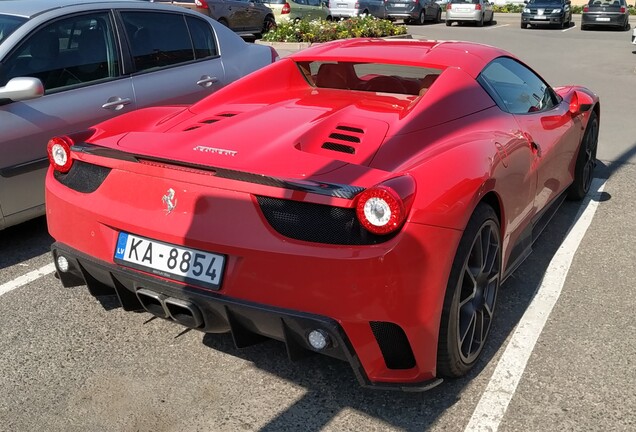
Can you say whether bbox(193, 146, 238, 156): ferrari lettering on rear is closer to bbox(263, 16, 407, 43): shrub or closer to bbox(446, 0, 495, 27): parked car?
bbox(263, 16, 407, 43): shrub

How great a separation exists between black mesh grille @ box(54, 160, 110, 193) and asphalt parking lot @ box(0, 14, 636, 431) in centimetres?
81

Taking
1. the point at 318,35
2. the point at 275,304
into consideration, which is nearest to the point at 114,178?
the point at 275,304

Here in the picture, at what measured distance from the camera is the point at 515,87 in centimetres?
398

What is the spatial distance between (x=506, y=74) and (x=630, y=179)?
110 inches

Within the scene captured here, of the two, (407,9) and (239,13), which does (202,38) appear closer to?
(239,13)

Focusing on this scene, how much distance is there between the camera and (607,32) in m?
25.9

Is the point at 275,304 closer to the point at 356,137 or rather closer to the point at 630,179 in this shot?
the point at 356,137

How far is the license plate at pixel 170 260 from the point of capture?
99.3 inches

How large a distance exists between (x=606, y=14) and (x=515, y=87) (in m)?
25.4

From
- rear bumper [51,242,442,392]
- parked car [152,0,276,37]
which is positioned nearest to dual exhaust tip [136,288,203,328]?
rear bumper [51,242,442,392]

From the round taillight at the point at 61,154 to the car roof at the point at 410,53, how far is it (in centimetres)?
158

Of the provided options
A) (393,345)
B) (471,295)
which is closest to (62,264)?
(393,345)

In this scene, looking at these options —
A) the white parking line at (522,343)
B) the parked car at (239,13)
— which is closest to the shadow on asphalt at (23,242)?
the white parking line at (522,343)

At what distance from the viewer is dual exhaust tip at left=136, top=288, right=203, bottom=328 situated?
257 cm
